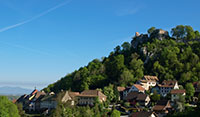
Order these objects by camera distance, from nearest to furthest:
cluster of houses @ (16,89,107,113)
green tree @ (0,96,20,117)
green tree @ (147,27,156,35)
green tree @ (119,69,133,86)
→ green tree @ (0,96,20,117) < cluster of houses @ (16,89,107,113) < green tree @ (119,69,133,86) < green tree @ (147,27,156,35)

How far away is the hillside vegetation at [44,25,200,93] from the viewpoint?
9262cm

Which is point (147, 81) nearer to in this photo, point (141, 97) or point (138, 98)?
point (141, 97)

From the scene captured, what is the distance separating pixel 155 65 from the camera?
9831cm

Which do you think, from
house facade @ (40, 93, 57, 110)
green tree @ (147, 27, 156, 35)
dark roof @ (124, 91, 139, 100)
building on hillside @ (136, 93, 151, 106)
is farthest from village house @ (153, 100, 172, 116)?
green tree @ (147, 27, 156, 35)

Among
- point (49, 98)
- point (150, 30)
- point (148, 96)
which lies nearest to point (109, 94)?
point (148, 96)

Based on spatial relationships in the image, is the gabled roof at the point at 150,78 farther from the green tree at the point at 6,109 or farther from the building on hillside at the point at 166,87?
the green tree at the point at 6,109

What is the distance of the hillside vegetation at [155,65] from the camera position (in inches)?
3647

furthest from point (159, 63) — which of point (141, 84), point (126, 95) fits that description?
point (126, 95)

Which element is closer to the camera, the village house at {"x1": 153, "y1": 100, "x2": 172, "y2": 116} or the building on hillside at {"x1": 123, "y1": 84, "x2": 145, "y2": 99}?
the village house at {"x1": 153, "y1": 100, "x2": 172, "y2": 116}

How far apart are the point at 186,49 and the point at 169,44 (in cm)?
1240

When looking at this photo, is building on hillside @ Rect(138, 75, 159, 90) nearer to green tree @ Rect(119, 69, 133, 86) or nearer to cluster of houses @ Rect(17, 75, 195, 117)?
cluster of houses @ Rect(17, 75, 195, 117)

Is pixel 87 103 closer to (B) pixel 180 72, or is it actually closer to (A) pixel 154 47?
(B) pixel 180 72

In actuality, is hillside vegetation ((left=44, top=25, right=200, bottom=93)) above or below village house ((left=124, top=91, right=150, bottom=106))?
above

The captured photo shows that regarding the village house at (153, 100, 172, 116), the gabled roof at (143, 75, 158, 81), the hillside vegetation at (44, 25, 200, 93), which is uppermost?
the hillside vegetation at (44, 25, 200, 93)
